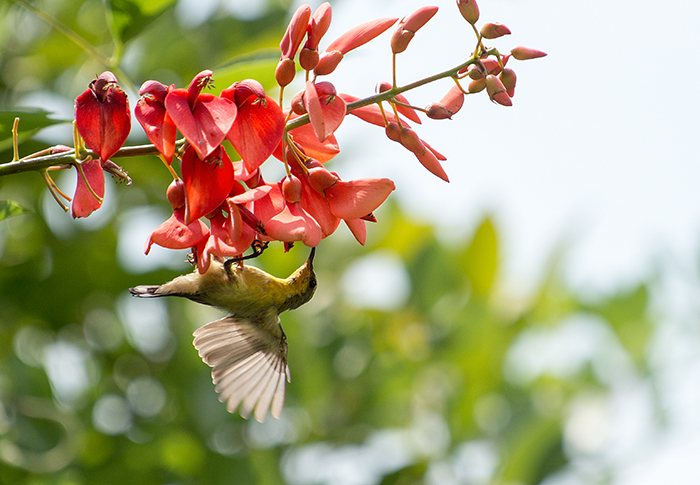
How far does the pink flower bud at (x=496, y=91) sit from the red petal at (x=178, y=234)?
51cm

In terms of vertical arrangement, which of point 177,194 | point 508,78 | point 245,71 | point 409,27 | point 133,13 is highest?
point 133,13

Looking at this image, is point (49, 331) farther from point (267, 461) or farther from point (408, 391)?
point (408, 391)

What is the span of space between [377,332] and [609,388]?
1.32 metres

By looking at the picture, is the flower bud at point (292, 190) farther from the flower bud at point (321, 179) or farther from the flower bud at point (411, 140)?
the flower bud at point (411, 140)

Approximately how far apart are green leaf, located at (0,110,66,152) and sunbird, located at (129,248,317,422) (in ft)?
1.29

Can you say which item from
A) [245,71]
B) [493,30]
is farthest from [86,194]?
[493,30]

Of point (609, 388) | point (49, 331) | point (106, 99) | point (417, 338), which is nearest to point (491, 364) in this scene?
point (417, 338)

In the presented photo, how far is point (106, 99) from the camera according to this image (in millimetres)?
1158

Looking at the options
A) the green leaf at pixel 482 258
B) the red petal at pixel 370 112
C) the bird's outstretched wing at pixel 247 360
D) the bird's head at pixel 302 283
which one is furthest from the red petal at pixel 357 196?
the green leaf at pixel 482 258

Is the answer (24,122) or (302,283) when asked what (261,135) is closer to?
(24,122)

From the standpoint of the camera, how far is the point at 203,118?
3.71 feet

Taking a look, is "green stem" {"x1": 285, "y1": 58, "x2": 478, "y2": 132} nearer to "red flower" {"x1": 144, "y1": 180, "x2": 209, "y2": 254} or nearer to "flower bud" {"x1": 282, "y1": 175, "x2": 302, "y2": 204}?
"flower bud" {"x1": 282, "y1": 175, "x2": 302, "y2": 204}

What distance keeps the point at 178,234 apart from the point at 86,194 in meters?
0.17

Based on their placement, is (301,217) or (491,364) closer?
(301,217)
